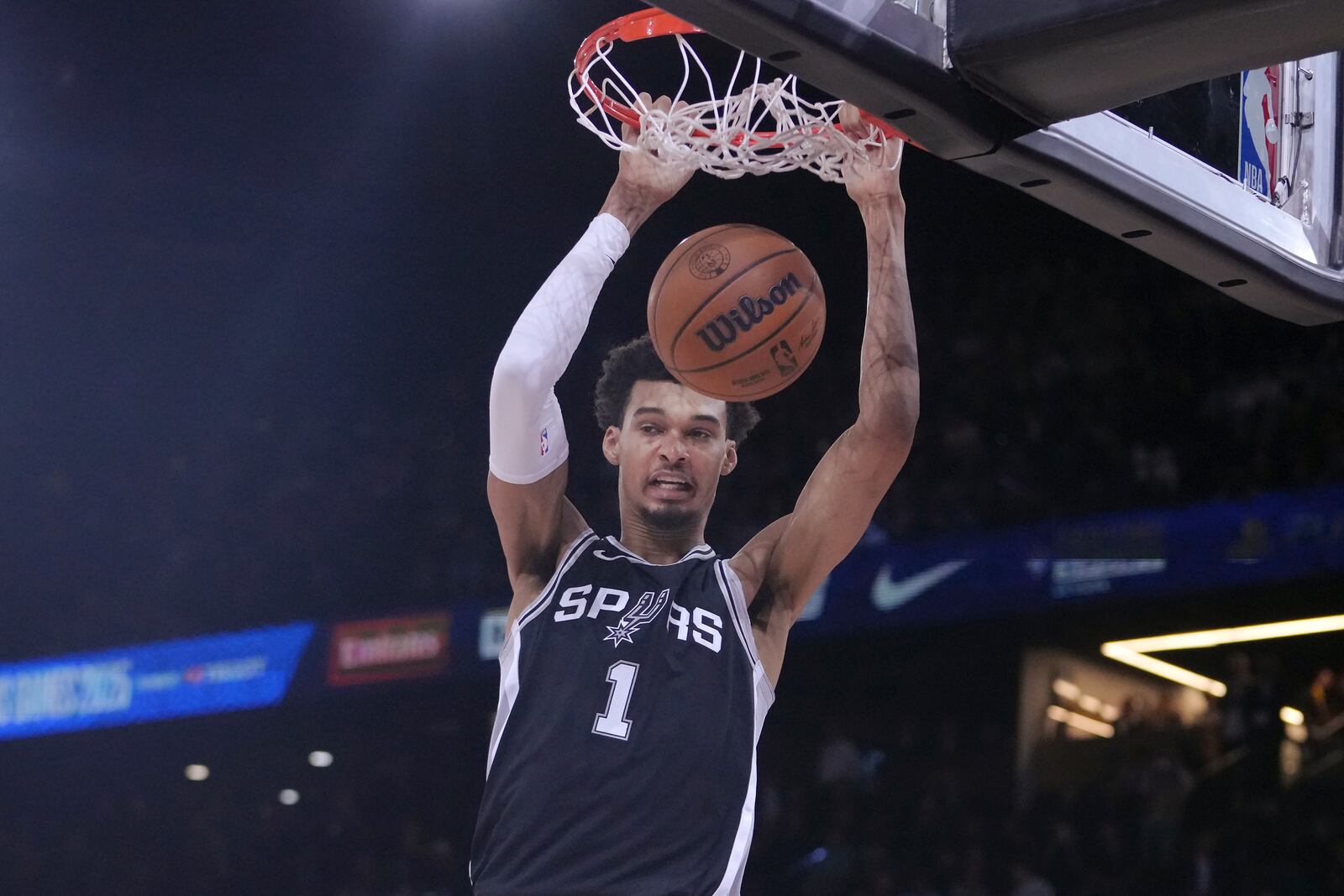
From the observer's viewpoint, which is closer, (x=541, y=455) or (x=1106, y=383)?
(x=541, y=455)

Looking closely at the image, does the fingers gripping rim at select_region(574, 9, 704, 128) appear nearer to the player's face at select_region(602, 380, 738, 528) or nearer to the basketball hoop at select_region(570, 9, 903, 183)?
the basketball hoop at select_region(570, 9, 903, 183)

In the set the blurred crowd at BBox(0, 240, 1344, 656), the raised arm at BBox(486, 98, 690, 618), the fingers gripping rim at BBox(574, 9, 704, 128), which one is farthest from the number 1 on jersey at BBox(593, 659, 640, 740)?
the blurred crowd at BBox(0, 240, 1344, 656)

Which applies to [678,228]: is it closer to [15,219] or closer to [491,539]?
[491,539]

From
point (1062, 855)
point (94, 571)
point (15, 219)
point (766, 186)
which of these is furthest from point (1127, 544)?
point (15, 219)

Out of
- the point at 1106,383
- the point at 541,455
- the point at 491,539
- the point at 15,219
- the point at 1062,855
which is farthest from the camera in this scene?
the point at 15,219

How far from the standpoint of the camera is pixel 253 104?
9.33 meters

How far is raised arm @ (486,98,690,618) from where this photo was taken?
124 inches

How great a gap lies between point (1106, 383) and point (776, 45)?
7570 mm

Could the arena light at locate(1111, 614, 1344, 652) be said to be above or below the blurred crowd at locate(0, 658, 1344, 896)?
above

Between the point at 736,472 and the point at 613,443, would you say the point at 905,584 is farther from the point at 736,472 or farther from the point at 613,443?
the point at 613,443

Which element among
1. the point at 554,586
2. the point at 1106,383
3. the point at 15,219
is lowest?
the point at 554,586

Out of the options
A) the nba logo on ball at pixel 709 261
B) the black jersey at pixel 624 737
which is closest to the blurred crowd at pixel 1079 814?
the black jersey at pixel 624 737

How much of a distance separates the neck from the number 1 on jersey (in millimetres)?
314

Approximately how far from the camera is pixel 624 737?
3.11 m
